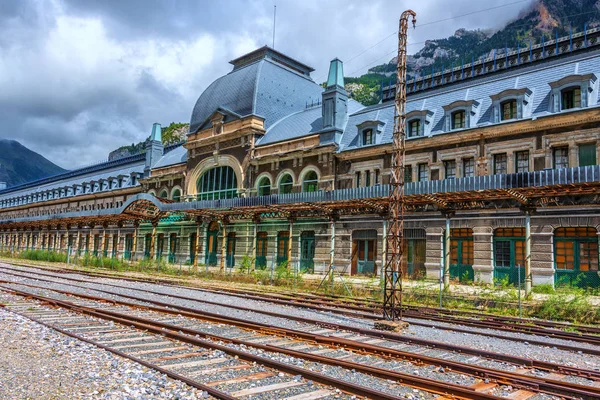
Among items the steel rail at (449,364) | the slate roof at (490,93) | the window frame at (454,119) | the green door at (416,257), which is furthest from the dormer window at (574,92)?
the steel rail at (449,364)

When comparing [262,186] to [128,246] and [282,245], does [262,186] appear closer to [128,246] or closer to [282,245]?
[282,245]

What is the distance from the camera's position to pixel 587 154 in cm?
2220

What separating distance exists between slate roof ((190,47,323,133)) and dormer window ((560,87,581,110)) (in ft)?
74.6

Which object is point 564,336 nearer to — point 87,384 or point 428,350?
point 428,350

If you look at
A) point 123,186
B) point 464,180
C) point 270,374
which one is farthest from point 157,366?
point 123,186

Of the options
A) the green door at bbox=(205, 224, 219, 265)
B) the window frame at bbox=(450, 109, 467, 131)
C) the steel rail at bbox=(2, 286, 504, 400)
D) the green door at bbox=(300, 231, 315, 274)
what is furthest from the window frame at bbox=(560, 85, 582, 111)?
the green door at bbox=(205, 224, 219, 265)

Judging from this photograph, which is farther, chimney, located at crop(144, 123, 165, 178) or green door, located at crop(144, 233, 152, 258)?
chimney, located at crop(144, 123, 165, 178)

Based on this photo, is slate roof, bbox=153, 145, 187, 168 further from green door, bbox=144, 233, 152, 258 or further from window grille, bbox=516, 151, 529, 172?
window grille, bbox=516, 151, 529, 172

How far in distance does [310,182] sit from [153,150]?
84.1 ft

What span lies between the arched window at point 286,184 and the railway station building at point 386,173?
0.27 feet

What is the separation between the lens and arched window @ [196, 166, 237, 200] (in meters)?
39.7

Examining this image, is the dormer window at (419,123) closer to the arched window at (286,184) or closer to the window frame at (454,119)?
the window frame at (454,119)

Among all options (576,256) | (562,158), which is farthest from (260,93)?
(576,256)

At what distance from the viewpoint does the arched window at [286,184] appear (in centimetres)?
3531
